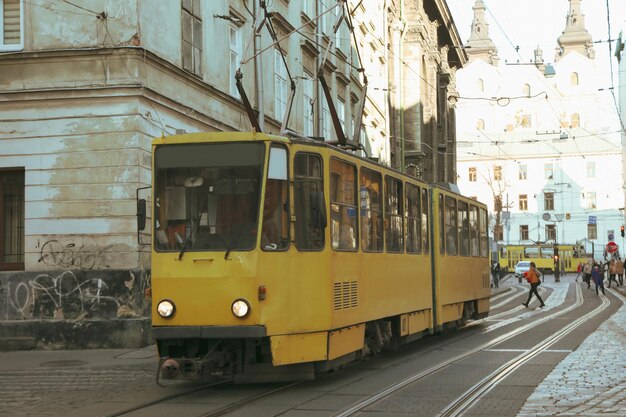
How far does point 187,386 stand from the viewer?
37.4ft

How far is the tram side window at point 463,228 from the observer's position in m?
18.9

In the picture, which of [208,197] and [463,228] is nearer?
[208,197]

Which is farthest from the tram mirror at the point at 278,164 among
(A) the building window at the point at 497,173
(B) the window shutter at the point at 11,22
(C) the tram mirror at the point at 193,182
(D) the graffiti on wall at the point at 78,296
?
(A) the building window at the point at 497,173

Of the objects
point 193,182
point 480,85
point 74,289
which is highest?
point 480,85

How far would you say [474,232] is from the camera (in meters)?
20.4

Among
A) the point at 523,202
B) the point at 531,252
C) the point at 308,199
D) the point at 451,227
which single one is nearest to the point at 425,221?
the point at 451,227

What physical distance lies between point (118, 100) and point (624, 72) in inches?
2791

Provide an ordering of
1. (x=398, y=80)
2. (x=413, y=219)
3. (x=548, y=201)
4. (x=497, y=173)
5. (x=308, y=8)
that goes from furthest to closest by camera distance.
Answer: (x=497, y=173) < (x=548, y=201) < (x=398, y=80) < (x=308, y=8) < (x=413, y=219)

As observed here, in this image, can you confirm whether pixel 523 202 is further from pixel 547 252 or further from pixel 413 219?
pixel 413 219

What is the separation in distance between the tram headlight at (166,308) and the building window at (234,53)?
1091cm

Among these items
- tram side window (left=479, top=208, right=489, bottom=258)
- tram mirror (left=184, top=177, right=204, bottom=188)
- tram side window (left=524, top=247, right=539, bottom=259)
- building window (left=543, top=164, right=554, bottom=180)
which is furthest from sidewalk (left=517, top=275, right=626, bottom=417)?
building window (left=543, top=164, right=554, bottom=180)

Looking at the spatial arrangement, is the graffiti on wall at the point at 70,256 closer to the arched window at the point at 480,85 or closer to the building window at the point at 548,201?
the building window at the point at 548,201

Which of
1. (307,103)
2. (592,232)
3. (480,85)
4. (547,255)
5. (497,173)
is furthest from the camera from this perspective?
(480,85)

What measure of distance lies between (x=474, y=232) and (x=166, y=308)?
11118mm
